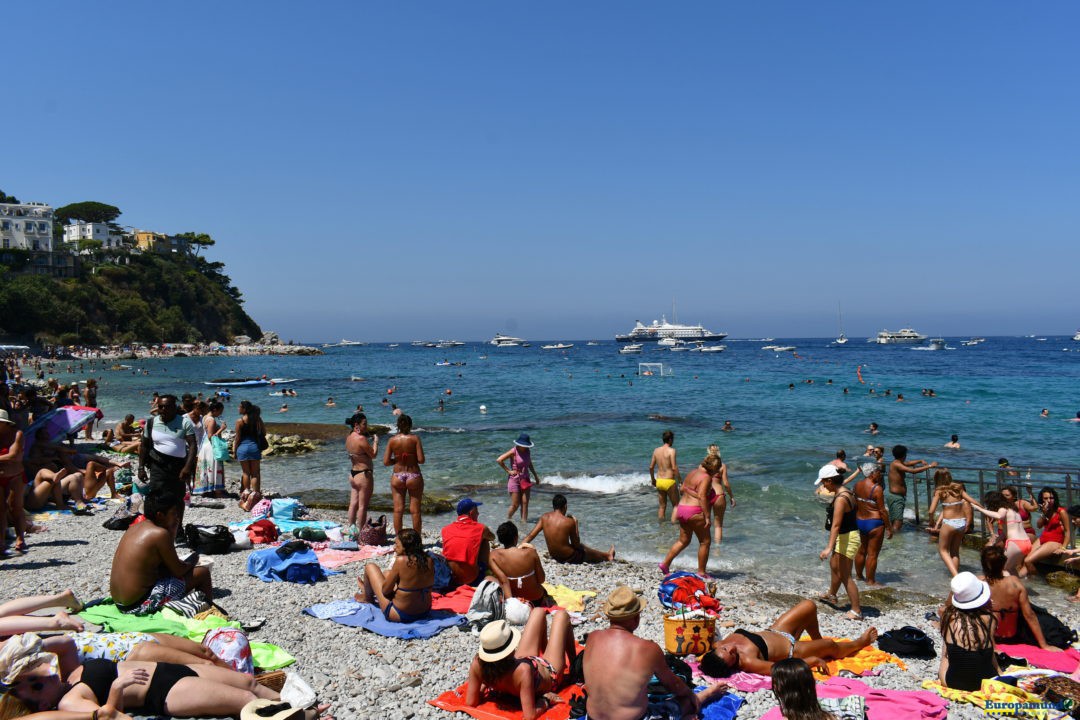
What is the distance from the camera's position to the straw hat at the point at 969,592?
5523 mm

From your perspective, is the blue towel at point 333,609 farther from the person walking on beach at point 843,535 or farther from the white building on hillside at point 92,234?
the white building on hillside at point 92,234

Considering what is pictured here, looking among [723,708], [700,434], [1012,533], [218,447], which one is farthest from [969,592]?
[700,434]

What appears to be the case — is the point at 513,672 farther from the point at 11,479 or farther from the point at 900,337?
the point at 900,337

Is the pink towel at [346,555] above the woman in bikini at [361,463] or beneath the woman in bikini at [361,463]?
beneath

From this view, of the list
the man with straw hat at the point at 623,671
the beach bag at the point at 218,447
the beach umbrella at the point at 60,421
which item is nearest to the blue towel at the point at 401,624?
the man with straw hat at the point at 623,671

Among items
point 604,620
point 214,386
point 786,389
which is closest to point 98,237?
point 214,386

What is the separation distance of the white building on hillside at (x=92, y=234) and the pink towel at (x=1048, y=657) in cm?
12959

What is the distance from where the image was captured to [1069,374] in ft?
187

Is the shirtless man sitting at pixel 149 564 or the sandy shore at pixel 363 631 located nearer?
the sandy shore at pixel 363 631

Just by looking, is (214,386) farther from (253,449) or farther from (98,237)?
(98,237)

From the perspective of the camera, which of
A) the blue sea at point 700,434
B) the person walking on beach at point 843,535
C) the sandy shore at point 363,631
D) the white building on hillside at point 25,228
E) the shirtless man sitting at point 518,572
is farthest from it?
the white building on hillside at point 25,228

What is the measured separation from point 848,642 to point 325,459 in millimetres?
16994

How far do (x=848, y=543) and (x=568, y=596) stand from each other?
3202mm

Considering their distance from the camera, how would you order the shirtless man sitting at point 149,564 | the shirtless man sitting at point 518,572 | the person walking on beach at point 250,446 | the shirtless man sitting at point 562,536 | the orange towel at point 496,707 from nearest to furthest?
the orange towel at point 496,707 < the shirtless man sitting at point 149,564 < the shirtless man sitting at point 518,572 < the shirtless man sitting at point 562,536 < the person walking on beach at point 250,446
